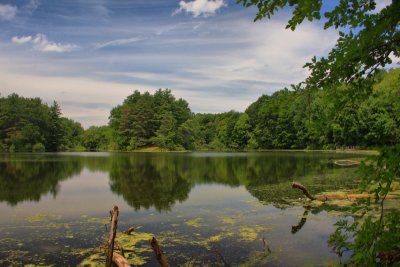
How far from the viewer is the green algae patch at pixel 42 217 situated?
1526cm

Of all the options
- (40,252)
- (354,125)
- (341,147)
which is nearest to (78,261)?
(40,252)

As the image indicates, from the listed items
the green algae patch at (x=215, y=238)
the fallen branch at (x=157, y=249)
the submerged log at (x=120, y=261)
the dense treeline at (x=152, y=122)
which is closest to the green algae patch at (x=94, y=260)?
→ the submerged log at (x=120, y=261)

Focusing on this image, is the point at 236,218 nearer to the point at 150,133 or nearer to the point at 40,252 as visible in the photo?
the point at 40,252

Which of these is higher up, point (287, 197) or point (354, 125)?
point (354, 125)

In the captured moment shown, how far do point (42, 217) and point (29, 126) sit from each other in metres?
91.7

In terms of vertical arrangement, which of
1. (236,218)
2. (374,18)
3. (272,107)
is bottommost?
(236,218)

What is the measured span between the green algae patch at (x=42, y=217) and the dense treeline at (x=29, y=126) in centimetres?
8953

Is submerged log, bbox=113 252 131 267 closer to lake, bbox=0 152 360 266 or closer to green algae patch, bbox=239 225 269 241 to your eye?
lake, bbox=0 152 360 266

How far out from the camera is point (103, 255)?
1039 cm

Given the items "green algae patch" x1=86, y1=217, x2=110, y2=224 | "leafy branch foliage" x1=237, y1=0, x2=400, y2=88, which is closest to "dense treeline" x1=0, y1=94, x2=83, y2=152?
"green algae patch" x1=86, y1=217, x2=110, y2=224

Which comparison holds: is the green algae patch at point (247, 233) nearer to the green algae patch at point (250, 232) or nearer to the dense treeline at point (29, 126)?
the green algae patch at point (250, 232)

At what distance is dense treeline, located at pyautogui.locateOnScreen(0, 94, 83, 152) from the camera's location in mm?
97812

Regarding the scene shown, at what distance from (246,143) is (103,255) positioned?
103796mm

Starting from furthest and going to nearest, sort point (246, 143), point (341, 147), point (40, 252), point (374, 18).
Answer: point (246, 143)
point (341, 147)
point (40, 252)
point (374, 18)
